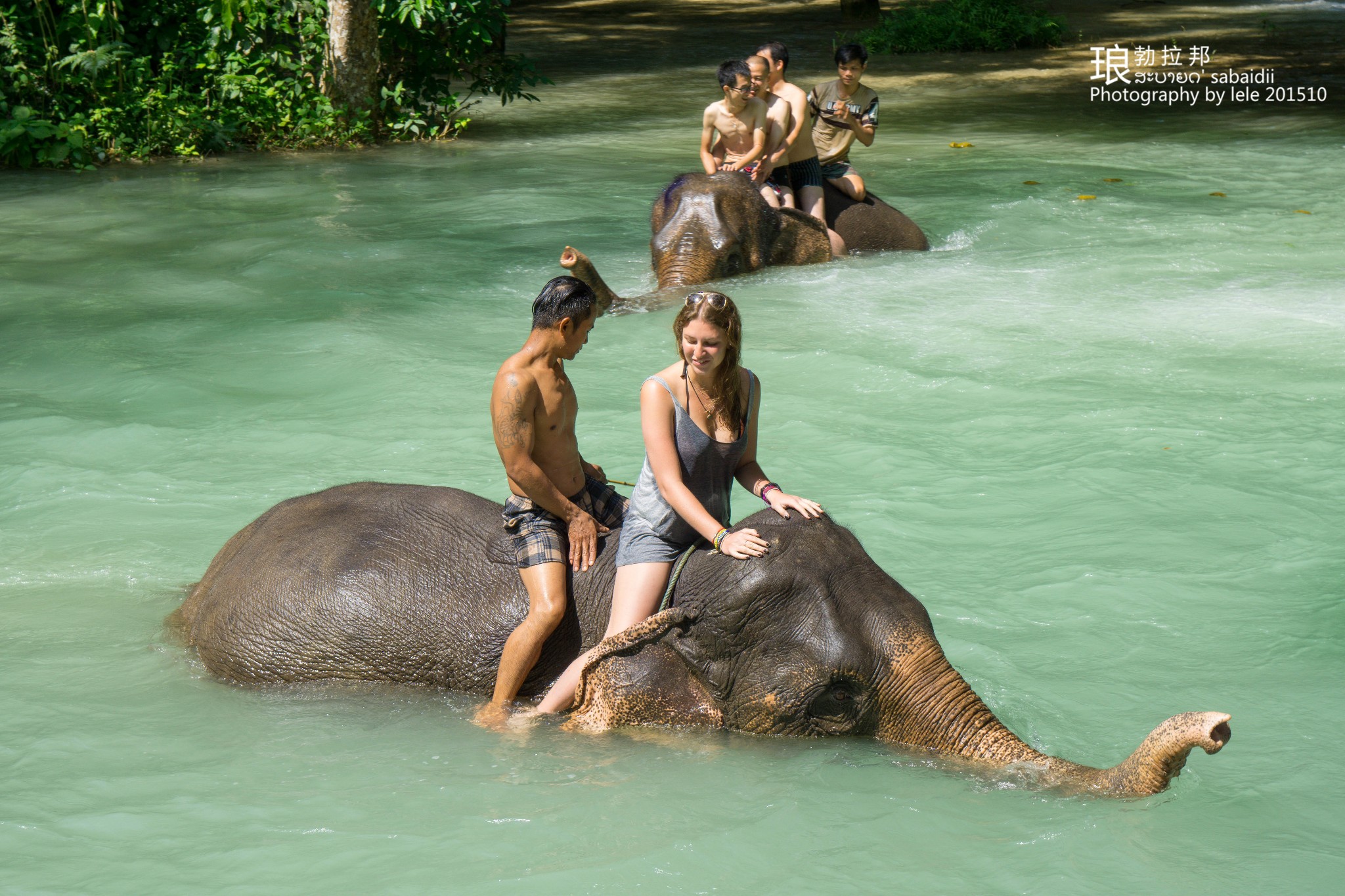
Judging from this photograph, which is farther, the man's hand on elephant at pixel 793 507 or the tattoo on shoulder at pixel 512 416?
the tattoo on shoulder at pixel 512 416

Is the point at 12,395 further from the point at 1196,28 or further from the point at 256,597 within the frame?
the point at 1196,28

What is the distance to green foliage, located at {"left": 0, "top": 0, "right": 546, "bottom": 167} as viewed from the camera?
579 inches

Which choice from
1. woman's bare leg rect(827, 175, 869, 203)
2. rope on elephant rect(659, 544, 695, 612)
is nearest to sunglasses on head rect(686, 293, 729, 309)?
rope on elephant rect(659, 544, 695, 612)

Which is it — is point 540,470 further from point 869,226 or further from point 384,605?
point 869,226

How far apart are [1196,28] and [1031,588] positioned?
954 inches

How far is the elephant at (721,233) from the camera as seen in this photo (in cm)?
1009

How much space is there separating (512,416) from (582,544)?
18.1 inches

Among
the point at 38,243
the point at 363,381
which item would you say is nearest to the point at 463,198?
the point at 38,243

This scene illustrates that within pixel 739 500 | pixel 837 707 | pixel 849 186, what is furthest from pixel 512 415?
pixel 849 186

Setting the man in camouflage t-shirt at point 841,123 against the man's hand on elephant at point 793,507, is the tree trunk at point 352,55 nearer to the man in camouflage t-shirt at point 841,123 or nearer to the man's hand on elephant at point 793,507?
the man in camouflage t-shirt at point 841,123

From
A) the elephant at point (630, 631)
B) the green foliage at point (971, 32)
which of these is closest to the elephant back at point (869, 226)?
the elephant at point (630, 631)

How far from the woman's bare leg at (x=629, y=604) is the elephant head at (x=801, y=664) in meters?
0.08

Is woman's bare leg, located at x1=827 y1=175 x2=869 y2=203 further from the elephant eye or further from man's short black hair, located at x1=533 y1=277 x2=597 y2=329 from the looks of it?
the elephant eye

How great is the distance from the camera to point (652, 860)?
3723 mm
